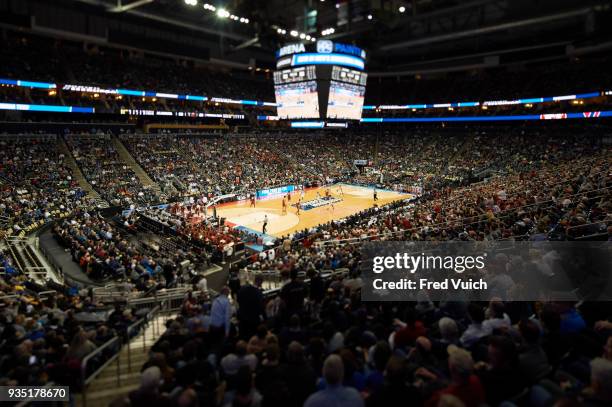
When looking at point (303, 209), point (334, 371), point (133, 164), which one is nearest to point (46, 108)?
point (133, 164)

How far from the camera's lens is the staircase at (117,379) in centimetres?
544

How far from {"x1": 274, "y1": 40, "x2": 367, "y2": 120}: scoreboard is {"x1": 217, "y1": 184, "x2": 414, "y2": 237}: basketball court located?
28.5 ft

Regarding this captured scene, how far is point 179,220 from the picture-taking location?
24.7 meters

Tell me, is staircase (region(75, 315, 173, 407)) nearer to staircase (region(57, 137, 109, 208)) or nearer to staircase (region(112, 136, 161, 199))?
staircase (region(57, 137, 109, 208))

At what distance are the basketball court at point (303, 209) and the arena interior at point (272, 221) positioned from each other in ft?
1.23

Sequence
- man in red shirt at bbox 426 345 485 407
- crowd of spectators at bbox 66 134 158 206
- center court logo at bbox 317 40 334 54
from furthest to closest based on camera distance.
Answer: center court logo at bbox 317 40 334 54 → crowd of spectators at bbox 66 134 158 206 → man in red shirt at bbox 426 345 485 407

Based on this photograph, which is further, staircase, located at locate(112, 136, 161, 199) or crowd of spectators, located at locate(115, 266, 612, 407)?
staircase, located at locate(112, 136, 161, 199)

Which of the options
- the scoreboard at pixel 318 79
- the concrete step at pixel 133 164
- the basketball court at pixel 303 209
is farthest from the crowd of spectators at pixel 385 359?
the scoreboard at pixel 318 79

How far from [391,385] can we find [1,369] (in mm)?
5696

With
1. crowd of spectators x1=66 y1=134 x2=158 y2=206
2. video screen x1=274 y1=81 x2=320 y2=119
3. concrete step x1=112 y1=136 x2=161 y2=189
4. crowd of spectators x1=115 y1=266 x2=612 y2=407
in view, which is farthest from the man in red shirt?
video screen x1=274 y1=81 x2=320 y2=119

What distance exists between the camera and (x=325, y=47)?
36.4 meters

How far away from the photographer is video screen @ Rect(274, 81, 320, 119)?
38094 mm

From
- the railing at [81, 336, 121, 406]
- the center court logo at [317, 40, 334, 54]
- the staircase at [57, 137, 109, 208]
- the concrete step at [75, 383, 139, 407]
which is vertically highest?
the center court logo at [317, 40, 334, 54]

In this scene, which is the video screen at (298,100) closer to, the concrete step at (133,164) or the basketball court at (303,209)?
the basketball court at (303,209)
